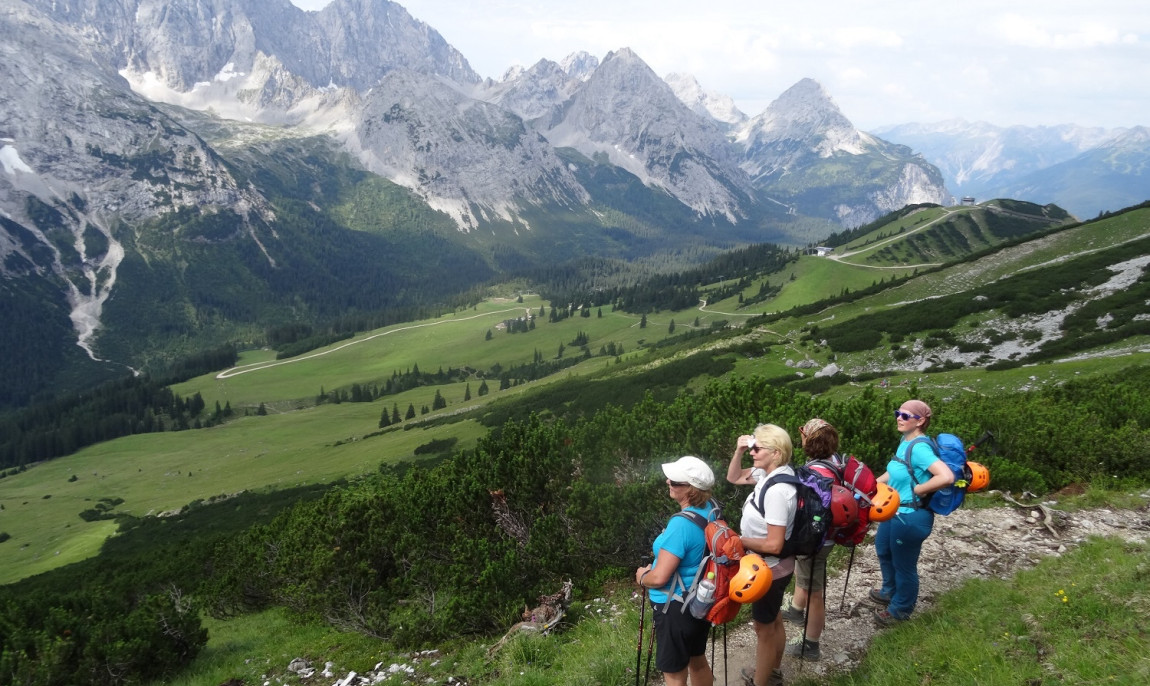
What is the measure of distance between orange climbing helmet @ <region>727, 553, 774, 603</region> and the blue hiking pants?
4.12 m

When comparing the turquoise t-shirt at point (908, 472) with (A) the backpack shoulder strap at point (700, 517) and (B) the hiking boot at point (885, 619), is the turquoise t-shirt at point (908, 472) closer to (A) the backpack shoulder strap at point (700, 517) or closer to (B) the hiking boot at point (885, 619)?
(B) the hiking boot at point (885, 619)

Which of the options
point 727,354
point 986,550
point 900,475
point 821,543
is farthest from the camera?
point 727,354

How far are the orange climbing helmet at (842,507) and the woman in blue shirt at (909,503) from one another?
1.38 metres

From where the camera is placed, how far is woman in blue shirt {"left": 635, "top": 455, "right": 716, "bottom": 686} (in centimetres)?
759

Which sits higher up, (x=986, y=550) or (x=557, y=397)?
(x=986, y=550)

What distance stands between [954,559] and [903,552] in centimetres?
463

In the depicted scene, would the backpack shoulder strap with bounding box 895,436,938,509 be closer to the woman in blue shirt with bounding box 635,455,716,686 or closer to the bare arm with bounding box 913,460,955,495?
the bare arm with bounding box 913,460,955,495

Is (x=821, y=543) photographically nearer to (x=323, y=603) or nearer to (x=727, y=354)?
(x=323, y=603)

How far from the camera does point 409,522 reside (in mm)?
19641

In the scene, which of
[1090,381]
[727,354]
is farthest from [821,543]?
[727,354]

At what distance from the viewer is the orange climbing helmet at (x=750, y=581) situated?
7.03 meters

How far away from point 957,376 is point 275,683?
179 feet

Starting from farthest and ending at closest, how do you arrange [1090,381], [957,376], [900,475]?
[957,376]
[1090,381]
[900,475]

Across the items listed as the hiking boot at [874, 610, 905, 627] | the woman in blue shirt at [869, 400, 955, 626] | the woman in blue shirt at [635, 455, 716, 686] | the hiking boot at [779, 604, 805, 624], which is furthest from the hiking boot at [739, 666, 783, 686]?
the woman in blue shirt at [869, 400, 955, 626]
